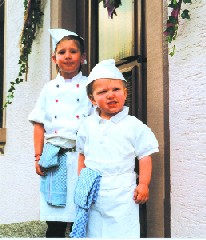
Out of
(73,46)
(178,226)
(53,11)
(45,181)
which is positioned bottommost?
(178,226)

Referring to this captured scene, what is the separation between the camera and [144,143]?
8.79 ft

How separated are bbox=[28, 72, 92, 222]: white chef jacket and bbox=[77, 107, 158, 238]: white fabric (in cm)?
54

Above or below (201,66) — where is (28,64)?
above

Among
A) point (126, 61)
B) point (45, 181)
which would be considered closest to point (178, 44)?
point (126, 61)

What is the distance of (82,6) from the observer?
15.3 feet

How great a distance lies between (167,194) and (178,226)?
0.65ft

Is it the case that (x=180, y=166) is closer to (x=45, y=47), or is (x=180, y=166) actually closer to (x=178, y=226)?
(x=178, y=226)

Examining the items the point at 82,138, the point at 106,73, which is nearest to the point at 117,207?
the point at 82,138

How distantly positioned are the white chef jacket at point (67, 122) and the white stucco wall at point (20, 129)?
5.05ft

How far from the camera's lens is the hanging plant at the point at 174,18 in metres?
2.66

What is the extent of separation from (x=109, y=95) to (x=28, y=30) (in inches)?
109

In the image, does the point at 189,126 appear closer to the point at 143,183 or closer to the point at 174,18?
the point at 143,183

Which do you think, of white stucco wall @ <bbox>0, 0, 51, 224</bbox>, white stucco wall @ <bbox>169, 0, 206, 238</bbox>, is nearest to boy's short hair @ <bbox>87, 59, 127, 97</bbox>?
white stucco wall @ <bbox>169, 0, 206, 238</bbox>

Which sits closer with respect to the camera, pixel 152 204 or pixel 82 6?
pixel 152 204
